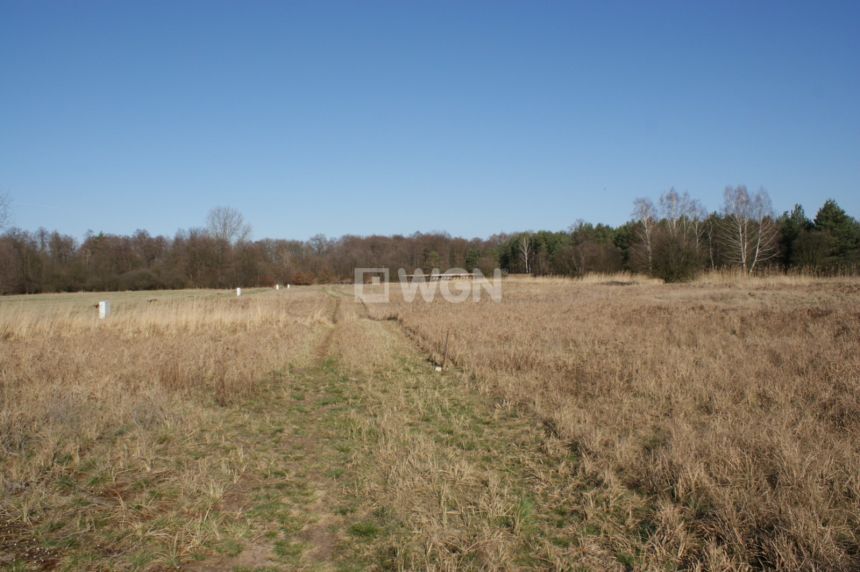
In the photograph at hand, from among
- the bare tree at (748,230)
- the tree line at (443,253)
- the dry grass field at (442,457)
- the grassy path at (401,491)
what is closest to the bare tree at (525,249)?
the tree line at (443,253)

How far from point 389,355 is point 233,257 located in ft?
214

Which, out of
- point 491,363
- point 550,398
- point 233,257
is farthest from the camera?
point 233,257

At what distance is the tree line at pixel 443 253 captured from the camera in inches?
1613

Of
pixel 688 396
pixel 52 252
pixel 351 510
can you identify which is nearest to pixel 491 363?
pixel 688 396

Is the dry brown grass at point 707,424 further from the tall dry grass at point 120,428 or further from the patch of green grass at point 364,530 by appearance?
the tall dry grass at point 120,428

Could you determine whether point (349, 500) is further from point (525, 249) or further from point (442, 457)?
point (525, 249)

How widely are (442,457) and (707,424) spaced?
10.6 ft

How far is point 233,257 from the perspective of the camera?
229 ft

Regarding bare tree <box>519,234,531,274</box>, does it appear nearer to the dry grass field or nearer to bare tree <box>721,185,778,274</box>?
bare tree <box>721,185,778,274</box>

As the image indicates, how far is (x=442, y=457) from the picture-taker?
Result: 512cm

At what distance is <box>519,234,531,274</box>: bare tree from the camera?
8738 cm

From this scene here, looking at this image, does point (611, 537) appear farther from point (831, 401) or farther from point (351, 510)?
point (831, 401)

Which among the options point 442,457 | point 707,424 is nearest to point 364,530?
point 442,457

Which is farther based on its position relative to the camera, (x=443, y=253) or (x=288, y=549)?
(x=443, y=253)
